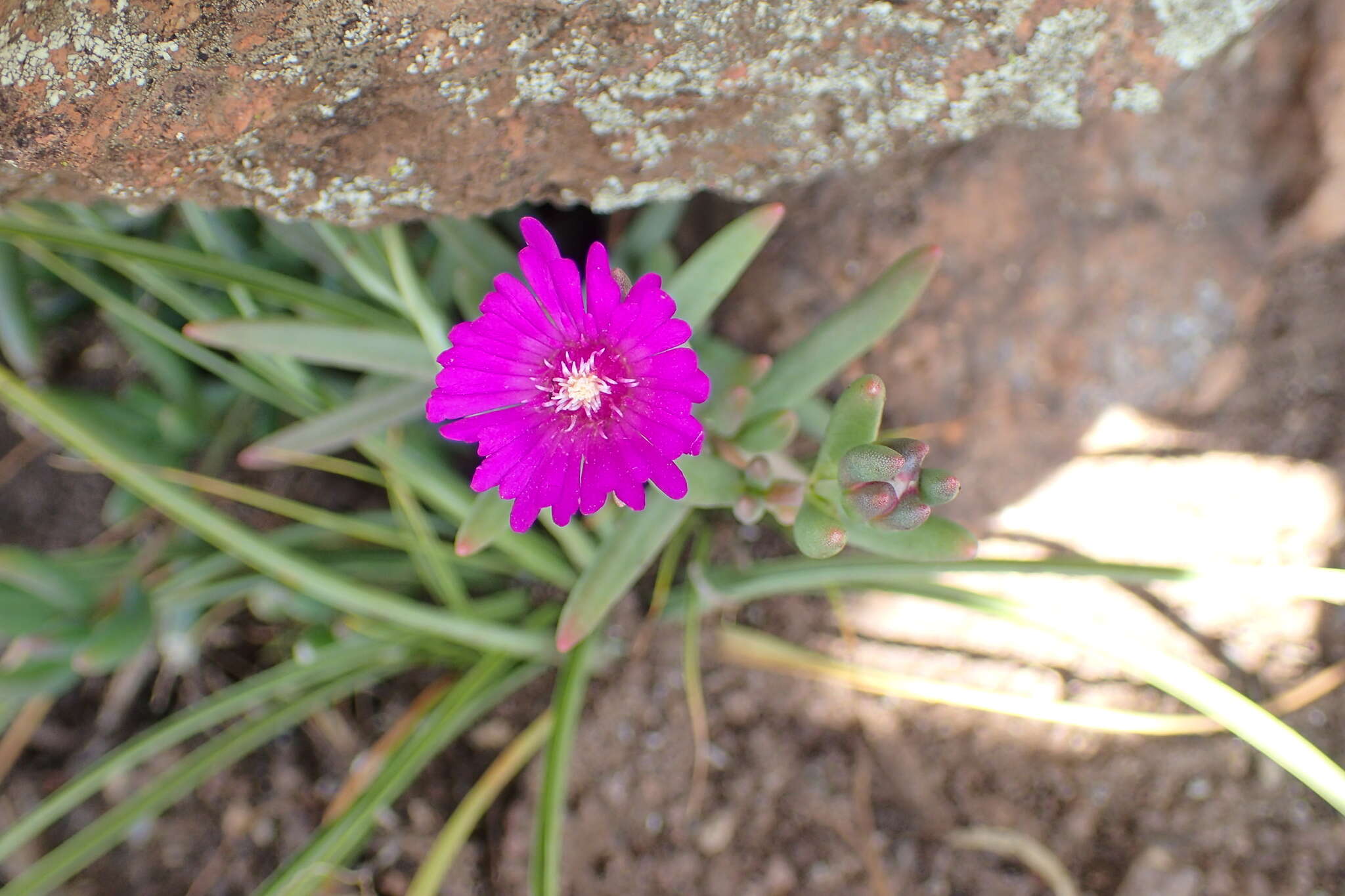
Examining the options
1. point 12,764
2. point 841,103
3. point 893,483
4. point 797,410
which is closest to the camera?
point 893,483

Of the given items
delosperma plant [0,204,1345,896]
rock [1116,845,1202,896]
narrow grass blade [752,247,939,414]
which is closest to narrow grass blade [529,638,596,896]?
delosperma plant [0,204,1345,896]

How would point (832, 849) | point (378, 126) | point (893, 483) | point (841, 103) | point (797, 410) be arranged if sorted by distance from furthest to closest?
1. point (832, 849)
2. point (797, 410)
3. point (841, 103)
4. point (378, 126)
5. point (893, 483)

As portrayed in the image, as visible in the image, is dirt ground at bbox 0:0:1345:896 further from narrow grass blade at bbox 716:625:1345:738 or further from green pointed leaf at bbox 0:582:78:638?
green pointed leaf at bbox 0:582:78:638

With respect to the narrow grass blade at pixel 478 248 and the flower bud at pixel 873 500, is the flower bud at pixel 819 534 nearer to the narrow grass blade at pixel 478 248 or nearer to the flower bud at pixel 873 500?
the flower bud at pixel 873 500

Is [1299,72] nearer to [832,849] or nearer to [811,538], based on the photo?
[811,538]

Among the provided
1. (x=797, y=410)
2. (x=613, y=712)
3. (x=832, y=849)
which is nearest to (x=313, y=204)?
(x=797, y=410)

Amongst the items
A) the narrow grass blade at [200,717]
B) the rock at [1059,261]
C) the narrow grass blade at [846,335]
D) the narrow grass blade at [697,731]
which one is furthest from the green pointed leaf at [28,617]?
the rock at [1059,261]

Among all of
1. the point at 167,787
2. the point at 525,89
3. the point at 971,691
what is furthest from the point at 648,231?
the point at 167,787
